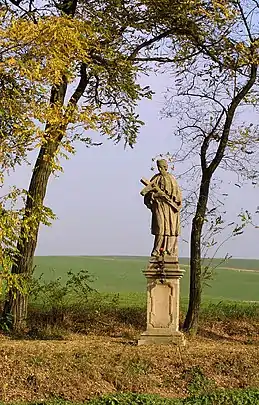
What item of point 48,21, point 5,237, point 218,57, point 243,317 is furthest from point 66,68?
point 243,317

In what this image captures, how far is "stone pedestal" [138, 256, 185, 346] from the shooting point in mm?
11672

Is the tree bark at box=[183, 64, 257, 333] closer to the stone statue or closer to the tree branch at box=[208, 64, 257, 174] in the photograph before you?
the tree branch at box=[208, 64, 257, 174]

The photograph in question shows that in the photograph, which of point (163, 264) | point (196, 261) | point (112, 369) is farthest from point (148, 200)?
point (112, 369)

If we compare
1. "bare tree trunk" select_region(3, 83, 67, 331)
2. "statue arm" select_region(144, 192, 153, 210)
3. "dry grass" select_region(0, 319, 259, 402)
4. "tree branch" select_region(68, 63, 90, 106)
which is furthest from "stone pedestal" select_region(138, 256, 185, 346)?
"tree branch" select_region(68, 63, 90, 106)

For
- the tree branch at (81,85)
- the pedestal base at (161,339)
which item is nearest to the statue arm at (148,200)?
the pedestal base at (161,339)

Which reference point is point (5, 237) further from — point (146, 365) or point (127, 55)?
point (127, 55)

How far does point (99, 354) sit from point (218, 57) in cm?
693

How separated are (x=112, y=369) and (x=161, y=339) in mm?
1912

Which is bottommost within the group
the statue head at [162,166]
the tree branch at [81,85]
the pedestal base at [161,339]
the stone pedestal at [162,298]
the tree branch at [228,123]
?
the pedestal base at [161,339]

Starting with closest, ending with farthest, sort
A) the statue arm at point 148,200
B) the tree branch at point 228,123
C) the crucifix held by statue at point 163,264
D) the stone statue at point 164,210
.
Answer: the crucifix held by statue at point 163,264 → the stone statue at point 164,210 → the statue arm at point 148,200 → the tree branch at point 228,123

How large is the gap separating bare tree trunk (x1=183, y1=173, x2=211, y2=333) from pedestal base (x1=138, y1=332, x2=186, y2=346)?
2.56 meters

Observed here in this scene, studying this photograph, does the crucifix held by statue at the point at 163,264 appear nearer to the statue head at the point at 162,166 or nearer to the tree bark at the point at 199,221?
the statue head at the point at 162,166

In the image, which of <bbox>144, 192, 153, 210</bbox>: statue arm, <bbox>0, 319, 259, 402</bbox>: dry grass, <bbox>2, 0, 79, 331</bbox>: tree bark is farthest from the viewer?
<bbox>2, 0, 79, 331</bbox>: tree bark

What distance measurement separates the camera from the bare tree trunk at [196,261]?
46.7 feet
